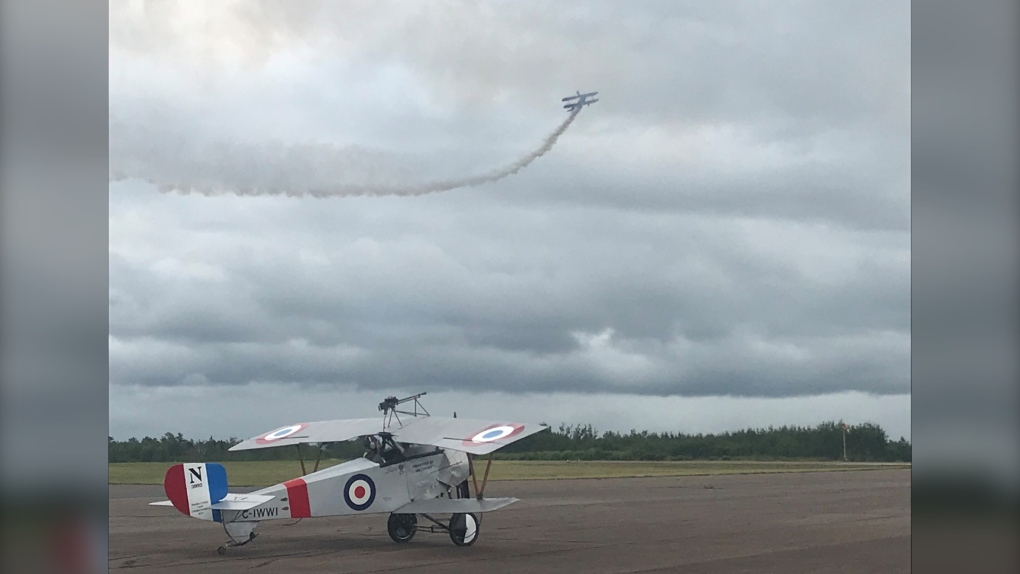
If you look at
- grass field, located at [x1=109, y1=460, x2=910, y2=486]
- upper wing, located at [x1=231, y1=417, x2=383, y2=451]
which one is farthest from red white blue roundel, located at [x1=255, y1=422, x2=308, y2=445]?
grass field, located at [x1=109, y1=460, x2=910, y2=486]

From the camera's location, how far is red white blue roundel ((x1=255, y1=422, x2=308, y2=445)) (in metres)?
21.5

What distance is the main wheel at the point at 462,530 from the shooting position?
66.0 feet

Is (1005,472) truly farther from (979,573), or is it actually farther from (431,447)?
(431,447)

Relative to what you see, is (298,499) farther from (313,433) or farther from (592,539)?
(592,539)

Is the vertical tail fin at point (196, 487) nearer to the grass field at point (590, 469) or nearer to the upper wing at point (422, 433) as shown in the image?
the upper wing at point (422, 433)

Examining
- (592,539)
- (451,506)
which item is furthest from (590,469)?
(451,506)

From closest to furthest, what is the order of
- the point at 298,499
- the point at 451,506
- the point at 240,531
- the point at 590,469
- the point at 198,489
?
the point at 198,489 < the point at 298,499 < the point at 240,531 < the point at 451,506 < the point at 590,469

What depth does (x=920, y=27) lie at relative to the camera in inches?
121

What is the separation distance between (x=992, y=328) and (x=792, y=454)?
5327cm

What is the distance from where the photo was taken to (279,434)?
21797 millimetres

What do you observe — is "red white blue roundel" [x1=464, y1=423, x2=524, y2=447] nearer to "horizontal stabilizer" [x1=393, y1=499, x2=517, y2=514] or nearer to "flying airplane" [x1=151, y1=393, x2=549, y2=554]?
"flying airplane" [x1=151, y1=393, x2=549, y2=554]

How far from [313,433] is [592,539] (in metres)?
6.99

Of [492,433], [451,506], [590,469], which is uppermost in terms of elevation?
[492,433]

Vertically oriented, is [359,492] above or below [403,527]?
above
